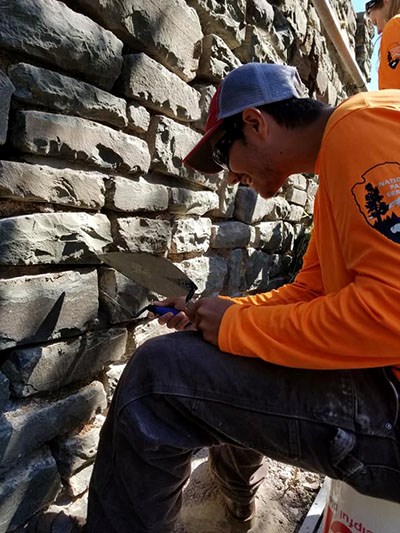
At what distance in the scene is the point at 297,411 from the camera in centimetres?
105

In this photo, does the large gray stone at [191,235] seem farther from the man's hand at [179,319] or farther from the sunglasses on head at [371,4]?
the sunglasses on head at [371,4]

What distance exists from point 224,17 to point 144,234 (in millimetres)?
1107

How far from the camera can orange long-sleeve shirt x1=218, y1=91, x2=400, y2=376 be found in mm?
904

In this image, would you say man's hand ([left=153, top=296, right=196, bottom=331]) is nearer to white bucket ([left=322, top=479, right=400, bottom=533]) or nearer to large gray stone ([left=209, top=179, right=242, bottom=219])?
white bucket ([left=322, top=479, right=400, bottom=533])

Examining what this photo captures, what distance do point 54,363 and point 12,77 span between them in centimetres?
87

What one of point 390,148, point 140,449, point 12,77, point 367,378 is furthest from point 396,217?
point 12,77

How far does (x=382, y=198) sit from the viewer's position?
2.97ft

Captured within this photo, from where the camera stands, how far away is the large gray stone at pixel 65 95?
1235mm

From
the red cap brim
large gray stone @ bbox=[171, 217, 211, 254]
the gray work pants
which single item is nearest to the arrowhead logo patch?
the gray work pants

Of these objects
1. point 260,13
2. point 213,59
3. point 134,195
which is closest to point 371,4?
point 260,13

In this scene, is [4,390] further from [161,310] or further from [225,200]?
[225,200]

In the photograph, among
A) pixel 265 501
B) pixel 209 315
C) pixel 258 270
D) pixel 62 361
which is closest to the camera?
pixel 209 315

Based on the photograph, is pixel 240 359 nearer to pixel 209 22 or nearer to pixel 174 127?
pixel 174 127

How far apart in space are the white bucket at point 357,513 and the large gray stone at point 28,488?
0.90 m
